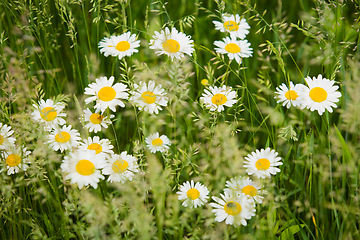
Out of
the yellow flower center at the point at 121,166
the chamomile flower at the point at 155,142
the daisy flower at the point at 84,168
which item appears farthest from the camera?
the chamomile flower at the point at 155,142

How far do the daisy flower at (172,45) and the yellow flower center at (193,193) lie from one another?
0.51 metres

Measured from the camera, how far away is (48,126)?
117 cm

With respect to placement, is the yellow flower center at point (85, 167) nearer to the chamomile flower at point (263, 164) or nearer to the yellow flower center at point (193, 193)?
the yellow flower center at point (193, 193)

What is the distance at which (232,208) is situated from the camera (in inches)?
38.4

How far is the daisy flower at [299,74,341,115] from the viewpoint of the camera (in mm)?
1159

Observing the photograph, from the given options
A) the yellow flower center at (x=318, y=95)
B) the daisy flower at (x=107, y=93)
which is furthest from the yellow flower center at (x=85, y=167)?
the yellow flower center at (x=318, y=95)

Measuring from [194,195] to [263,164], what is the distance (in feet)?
0.92

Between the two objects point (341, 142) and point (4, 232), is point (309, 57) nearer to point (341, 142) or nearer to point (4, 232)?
point (341, 142)

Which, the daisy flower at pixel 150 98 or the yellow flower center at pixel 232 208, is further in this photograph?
the daisy flower at pixel 150 98

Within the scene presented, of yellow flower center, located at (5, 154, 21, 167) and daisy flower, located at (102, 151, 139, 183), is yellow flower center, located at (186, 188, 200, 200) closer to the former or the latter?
daisy flower, located at (102, 151, 139, 183)

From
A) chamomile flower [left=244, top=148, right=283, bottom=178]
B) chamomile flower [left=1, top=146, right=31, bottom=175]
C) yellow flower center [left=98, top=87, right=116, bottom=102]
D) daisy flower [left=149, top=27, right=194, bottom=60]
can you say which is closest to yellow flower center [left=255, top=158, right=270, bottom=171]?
chamomile flower [left=244, top=148, right=283, bottom=178]

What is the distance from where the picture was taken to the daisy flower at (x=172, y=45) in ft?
4.02

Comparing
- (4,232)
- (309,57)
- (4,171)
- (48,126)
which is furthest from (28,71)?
(309,57)

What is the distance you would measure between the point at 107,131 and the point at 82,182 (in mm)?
479
